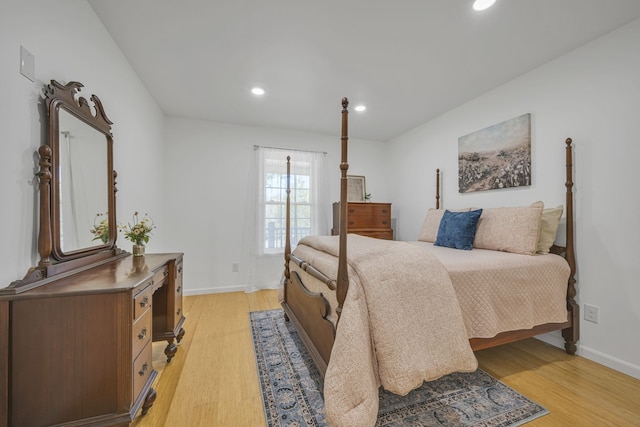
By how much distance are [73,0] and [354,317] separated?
240 centimetres

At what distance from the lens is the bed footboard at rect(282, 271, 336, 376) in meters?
1.51

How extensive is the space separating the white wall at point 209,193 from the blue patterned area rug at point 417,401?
208 cm

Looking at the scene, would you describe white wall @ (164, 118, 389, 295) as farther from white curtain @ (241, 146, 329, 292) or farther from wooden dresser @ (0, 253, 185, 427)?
wooden dresser @ (0, 253, 185, 427)

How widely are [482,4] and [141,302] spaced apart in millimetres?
2660

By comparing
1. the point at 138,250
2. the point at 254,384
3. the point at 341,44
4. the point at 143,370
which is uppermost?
the point at 341,44

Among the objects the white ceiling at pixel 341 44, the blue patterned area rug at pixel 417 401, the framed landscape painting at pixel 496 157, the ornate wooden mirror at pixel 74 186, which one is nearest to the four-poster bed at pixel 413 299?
the blue patterned area rug at pixel 417 401

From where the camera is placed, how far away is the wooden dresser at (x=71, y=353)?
104cm

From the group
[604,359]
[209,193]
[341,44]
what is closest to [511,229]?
[604,359]

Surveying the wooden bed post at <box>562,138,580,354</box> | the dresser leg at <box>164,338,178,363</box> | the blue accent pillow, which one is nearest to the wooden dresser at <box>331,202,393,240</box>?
the blue accent pillow

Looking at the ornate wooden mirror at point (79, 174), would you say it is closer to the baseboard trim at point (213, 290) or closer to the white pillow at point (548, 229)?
the baseboard trim at point (213, 290)

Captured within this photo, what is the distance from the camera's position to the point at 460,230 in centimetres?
249

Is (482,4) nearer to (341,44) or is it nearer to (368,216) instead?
(341,44)

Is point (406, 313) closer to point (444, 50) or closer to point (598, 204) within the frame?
point (598, 204)

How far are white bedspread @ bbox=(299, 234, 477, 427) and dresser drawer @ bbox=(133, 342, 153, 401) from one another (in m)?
0.90
